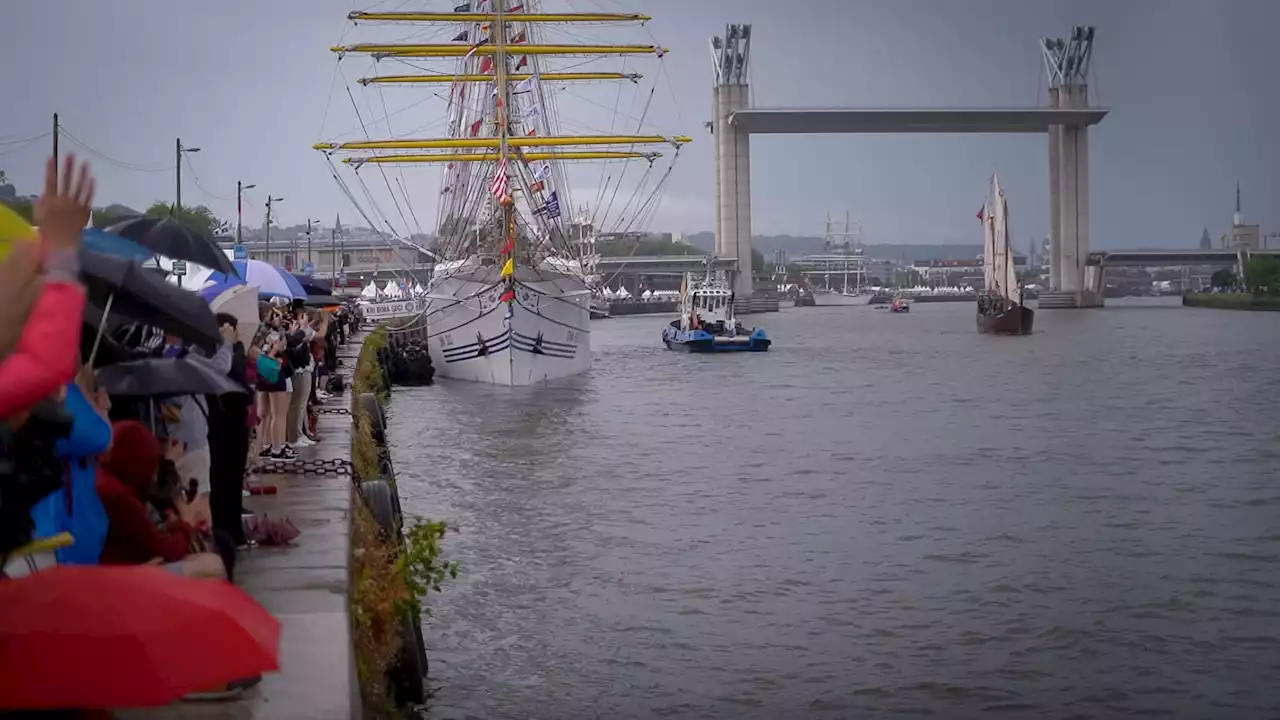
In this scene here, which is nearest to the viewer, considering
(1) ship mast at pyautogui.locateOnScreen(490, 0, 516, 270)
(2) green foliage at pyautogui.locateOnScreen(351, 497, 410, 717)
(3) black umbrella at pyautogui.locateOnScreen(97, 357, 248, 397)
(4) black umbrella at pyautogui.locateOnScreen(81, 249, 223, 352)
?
(4) black umbrella at pyautogui.locateOnScreen(81, 249, 223, 352)

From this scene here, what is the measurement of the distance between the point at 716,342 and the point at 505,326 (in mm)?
20297

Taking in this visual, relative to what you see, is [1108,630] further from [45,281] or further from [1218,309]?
[1218,309]

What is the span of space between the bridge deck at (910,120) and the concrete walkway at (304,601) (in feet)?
384

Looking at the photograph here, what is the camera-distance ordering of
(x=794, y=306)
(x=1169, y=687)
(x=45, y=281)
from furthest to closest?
(x=794, y=306)
(x=1169, y=687)
(x=45, y=281)

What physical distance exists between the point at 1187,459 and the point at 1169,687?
15379 mm

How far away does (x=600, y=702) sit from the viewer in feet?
34.4

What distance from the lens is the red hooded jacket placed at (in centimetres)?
530

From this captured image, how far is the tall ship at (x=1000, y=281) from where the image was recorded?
81375mm

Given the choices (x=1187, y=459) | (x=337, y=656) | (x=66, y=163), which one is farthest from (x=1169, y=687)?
(x=1187, y=459)

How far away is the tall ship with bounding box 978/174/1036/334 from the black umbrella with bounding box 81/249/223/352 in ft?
256

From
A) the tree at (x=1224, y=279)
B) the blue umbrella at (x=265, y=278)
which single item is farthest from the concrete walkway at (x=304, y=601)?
the tree at (x=1224, y=279)

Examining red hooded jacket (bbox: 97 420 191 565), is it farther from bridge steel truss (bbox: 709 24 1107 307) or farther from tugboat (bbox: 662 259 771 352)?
bridge steel truss (bbox: 709 24 1107 307)

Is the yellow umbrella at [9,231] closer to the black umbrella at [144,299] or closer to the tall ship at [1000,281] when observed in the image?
the black umbrella at [144,299]

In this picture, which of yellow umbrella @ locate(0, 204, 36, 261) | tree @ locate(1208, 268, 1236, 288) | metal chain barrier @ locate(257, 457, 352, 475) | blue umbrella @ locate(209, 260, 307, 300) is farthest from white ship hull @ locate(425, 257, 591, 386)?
tree @ locate(1208, 268, 1236, 288)
